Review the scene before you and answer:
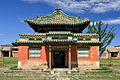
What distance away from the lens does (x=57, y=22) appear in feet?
72.7

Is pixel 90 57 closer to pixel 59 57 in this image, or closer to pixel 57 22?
pixel 59 57

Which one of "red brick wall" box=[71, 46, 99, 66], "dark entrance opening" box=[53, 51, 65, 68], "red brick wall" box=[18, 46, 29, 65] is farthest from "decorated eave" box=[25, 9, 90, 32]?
"red brick wall" box=[18, 46, 29, 65]

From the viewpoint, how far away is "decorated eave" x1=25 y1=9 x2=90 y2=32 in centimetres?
2180

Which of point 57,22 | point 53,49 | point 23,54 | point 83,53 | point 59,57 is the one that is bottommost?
point 59,57

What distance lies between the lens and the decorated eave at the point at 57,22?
21.8m

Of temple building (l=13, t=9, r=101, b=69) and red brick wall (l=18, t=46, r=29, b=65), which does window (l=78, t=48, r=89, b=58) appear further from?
red brick wall (l=18, t=46, r=29, b=65)

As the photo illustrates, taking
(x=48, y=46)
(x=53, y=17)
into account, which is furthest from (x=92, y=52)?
(x=53, y=17)

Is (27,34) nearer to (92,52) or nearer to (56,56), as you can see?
(56,56)

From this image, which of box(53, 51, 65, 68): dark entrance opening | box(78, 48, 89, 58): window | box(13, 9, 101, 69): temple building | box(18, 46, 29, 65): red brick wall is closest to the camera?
box(13, 9, 101, 69): temple building

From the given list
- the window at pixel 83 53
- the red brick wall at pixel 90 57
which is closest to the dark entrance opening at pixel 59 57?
the red brick wall at pixel 90 57

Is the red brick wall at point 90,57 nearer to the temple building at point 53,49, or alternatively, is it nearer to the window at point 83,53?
the temple building at point 53,49

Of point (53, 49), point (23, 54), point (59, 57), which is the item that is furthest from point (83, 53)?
point (23, 54)

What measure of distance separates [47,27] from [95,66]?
862 cm

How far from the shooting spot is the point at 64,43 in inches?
780
